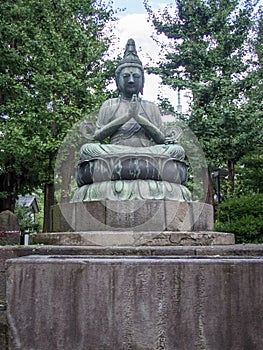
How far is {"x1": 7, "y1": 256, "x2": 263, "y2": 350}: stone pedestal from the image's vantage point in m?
2.79

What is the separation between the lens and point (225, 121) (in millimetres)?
13922

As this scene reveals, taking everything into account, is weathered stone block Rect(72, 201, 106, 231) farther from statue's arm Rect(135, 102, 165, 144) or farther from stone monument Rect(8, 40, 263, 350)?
stone monument Rect(8, 40, 263, 350)

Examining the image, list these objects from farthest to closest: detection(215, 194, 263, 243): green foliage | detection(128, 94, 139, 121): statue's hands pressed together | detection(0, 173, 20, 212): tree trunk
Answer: detection(0, 173, 20, 212): tree trunk → detection(215, 194, 263, 243): green foliage → detection(128, 94, 139, 121): statue's hands pressed together

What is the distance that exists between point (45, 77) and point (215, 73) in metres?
6.29

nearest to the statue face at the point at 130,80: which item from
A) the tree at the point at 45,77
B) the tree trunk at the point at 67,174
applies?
the tree trunk at the point at 67,174

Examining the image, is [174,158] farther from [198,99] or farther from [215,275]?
[198,99]

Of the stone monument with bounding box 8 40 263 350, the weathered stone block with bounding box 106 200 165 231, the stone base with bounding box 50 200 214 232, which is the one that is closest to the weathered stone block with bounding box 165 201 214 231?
the stone base with bounding box 50 200 214 232

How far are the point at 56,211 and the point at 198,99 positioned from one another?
32.8 ft

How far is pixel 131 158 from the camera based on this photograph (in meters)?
5.56

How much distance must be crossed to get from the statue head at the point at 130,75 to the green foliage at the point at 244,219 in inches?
172

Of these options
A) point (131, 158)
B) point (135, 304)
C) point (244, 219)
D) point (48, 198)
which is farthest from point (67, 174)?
point (135, 304)

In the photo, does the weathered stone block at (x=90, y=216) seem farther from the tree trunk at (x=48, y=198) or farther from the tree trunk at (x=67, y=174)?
the tree trunk at (x=48, y=198)

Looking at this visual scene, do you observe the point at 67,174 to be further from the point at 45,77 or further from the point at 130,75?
the point at 130,75

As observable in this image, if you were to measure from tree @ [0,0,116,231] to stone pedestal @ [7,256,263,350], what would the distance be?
10.3 meters
